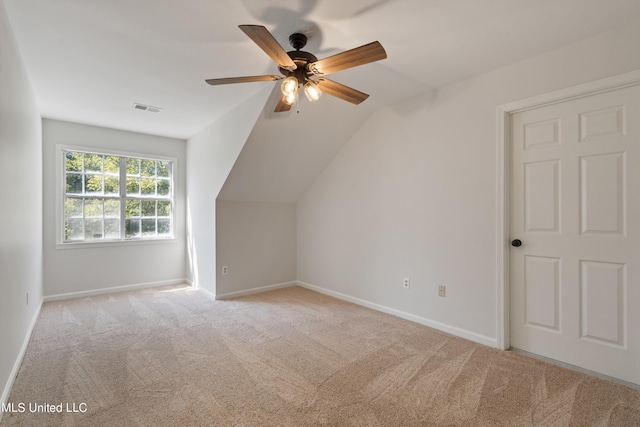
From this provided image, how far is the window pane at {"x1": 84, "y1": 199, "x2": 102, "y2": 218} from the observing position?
433 cm

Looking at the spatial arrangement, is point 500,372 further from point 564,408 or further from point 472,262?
point 472,262

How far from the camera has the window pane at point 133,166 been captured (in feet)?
15.2

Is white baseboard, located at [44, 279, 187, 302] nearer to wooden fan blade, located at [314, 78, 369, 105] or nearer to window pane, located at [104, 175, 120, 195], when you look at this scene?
window pane, located at [104, 175, 120, 195]

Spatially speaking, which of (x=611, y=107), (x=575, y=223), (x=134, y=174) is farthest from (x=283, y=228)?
(x=611, y=107)

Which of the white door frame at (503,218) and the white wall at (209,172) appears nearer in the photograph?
the white door frame at (503,218)

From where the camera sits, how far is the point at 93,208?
438 centimetres

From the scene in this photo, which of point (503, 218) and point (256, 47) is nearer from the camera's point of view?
point (256, 47)

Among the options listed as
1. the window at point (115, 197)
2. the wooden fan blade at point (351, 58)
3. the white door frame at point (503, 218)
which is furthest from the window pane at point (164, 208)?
the white door frame at point (503, 218)

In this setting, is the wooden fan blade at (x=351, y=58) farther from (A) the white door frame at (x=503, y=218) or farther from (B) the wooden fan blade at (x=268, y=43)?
(A) the white door frame at (x=503, y=218)

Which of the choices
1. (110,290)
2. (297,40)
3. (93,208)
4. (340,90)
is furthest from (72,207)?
(340,90)

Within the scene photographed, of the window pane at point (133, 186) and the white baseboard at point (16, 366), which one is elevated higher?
the window pane at point (133, 186)

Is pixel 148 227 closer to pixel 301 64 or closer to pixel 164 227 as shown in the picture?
pixel 164 227

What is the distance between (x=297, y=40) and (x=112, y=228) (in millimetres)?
4039

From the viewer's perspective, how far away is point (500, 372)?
2.24 metres
